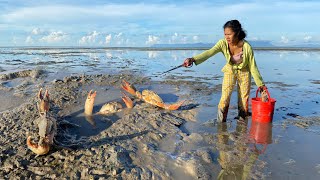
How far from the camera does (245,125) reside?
5.61m

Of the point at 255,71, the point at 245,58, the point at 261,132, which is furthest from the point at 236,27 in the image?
the point at 261,132

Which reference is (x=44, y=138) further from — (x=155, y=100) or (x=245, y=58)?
(x=245, y=58)

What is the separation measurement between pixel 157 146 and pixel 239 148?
1208mm

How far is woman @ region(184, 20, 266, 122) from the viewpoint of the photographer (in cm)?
523

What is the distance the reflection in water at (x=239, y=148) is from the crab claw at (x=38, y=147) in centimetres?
225

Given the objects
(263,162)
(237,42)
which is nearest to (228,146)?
(263,162)

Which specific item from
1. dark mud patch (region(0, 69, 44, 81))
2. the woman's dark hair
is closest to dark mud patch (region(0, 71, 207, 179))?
the woman's dark hair

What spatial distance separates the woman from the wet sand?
0.45m

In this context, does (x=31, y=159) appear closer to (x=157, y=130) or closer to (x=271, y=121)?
(x=157, y=130)

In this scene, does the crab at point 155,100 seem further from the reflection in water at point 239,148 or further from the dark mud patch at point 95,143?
the reflection in water at point 239,148

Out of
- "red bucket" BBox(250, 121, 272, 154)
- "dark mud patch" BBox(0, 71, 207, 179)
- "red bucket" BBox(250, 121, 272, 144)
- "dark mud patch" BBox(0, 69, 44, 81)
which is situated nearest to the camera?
"dark mud patch" BBox(0, 71, 207, 179)

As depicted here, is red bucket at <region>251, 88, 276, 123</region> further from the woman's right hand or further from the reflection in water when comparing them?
the woman's right hand

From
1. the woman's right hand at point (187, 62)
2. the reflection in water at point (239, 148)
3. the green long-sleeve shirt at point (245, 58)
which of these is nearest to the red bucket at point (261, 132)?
the reflection in water at point (239, 148)

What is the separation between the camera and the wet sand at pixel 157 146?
368cm
